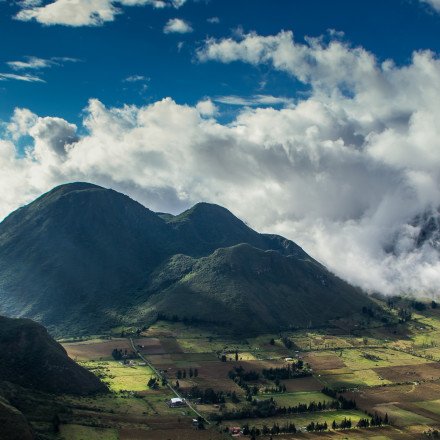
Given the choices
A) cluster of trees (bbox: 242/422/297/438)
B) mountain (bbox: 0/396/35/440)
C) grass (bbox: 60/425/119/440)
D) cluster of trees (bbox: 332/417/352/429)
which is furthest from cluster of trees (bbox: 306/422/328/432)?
mountain (bbox: 0/396/35/440)

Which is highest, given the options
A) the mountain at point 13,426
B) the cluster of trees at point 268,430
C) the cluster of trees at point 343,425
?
the mountain at point 13,426

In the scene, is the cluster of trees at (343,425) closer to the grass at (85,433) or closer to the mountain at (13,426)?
the grass at (85,433)

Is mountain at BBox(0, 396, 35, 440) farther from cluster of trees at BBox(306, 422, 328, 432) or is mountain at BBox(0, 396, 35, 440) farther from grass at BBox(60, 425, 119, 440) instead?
cluster of trees at BBox(306, 422, 328, 432)

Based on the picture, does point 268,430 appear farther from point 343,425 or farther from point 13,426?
point 13,426

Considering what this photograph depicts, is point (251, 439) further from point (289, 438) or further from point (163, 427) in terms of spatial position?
point (163, 427)

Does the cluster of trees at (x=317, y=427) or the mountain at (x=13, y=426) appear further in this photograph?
the cluster of trees at (x=317, y=427)

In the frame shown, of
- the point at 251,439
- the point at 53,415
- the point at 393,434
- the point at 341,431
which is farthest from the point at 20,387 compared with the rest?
the point at 393,434

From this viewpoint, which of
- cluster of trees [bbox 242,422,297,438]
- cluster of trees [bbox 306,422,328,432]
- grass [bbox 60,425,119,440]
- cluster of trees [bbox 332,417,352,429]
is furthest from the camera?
cluster of trees [bbox 332,417,352,429]

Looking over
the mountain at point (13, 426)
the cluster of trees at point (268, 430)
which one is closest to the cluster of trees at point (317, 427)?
the cluster of trees at point (268, 430)

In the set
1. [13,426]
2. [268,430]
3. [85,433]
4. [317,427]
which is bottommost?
[268,430]

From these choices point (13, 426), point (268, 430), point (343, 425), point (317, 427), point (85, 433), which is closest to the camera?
point (13, 426)

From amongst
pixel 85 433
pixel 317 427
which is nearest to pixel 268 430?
pixel 317 427
